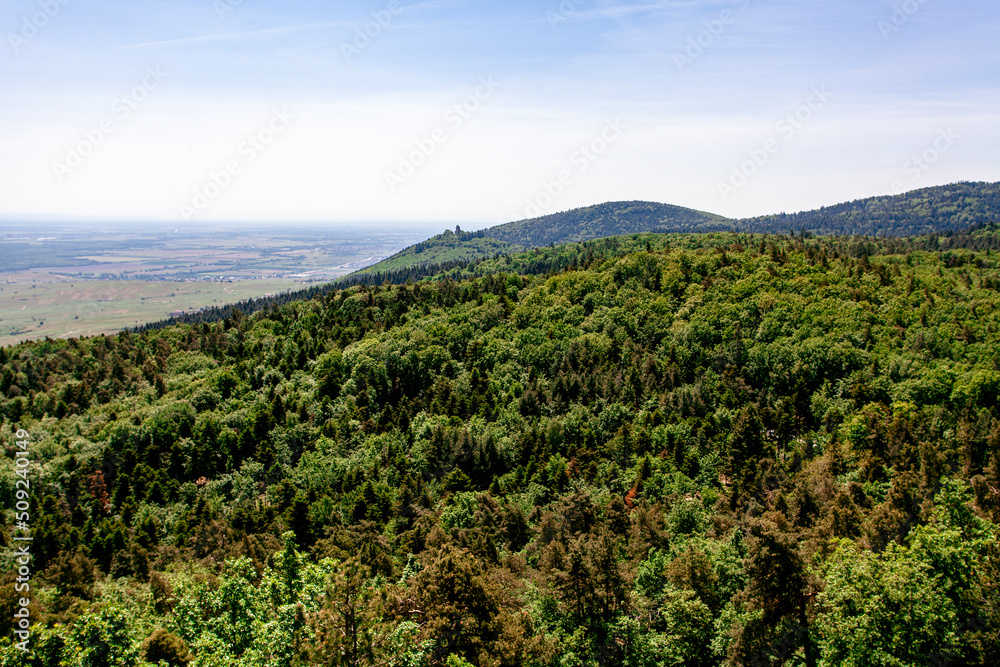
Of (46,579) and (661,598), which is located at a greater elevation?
(661,598)

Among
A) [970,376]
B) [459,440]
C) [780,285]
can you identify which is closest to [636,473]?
[459,440]

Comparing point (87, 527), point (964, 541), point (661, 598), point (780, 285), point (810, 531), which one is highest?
point (780, 285)

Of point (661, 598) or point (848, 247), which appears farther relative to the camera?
point (848, 247)

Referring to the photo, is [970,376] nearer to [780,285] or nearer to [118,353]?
[780,285]

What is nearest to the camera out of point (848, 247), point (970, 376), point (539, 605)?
point (539, 605)

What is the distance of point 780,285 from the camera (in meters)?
108

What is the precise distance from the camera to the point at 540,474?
211ft

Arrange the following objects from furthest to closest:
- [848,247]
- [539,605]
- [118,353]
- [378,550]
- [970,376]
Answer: [848,247] < [118,353] < [970,376] < [378,550] < [539,605]

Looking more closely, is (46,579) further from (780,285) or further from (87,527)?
(780,285)

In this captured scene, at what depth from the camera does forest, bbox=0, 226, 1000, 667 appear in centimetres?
2602

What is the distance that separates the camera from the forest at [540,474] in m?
26.0

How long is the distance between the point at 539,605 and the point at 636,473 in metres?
29.7

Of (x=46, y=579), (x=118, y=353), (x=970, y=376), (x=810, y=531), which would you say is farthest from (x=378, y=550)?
(x=118, y=353)

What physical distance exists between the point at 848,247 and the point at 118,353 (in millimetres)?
208540
